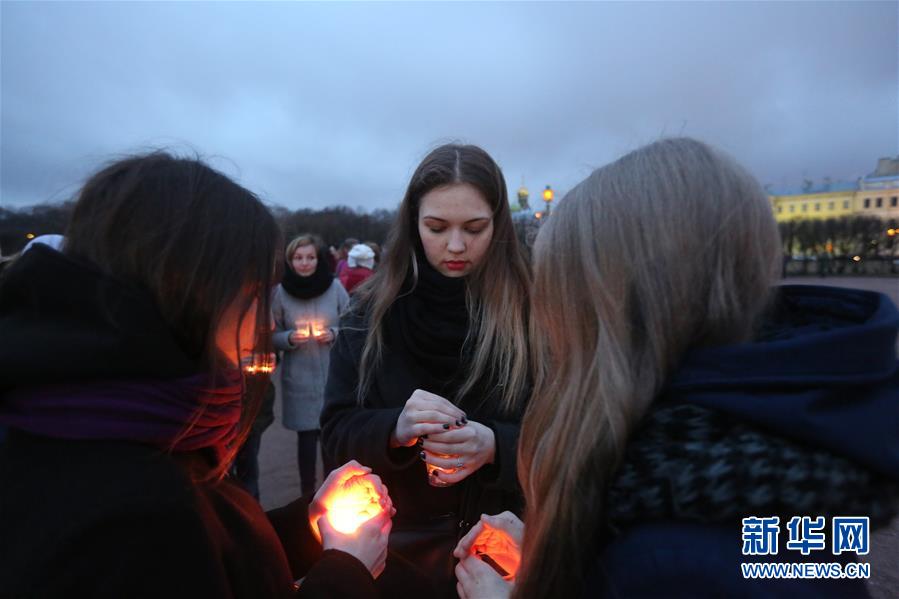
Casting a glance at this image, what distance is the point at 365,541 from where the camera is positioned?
4.63 ft

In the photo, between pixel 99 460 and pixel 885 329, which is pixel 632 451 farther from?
pixel 99 460

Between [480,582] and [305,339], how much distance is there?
370cm

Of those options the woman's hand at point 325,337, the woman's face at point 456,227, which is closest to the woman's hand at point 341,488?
the woman's face at point 456,227

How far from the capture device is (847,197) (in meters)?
65.9

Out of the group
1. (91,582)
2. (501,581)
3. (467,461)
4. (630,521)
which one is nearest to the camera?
(91,582)

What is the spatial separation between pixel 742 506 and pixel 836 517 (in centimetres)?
20

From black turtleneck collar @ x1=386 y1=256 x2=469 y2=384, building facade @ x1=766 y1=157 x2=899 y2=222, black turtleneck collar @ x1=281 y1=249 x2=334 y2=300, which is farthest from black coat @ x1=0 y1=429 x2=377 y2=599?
building facade @ x1=766 y1=157 x2=899 y2=222

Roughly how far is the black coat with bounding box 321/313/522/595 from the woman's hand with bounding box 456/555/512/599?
0.32 meters

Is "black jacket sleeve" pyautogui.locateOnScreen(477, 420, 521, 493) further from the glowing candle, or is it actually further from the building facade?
the building facade

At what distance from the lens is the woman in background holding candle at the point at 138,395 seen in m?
0.89

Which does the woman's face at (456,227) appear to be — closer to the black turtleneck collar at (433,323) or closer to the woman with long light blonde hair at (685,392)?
the black turtleneck collar at (433,323)

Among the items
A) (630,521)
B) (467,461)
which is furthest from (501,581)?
(630,521)

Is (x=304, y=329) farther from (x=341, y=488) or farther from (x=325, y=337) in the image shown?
(x=341, y=488)

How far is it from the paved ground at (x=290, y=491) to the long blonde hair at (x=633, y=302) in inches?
14.8
